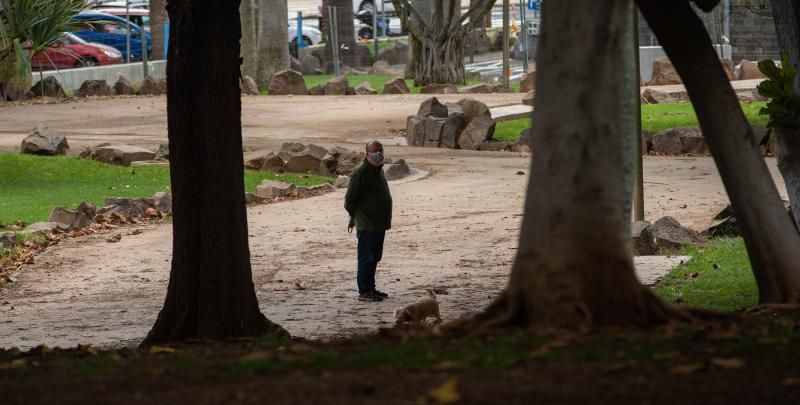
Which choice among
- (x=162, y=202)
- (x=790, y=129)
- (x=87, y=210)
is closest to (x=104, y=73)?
(x=162, y=202)

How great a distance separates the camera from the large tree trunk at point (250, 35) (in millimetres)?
39688

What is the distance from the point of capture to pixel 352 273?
13516mm

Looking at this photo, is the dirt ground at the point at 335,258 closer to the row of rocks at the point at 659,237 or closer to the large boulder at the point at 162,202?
the large boulder at the point at 162,202

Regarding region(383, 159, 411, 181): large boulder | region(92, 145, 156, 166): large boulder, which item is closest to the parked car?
region(92, 145, 156, 166): large boulder

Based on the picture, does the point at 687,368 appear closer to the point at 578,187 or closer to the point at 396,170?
the point at 578,187

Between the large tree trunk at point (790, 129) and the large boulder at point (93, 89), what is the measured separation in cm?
2790

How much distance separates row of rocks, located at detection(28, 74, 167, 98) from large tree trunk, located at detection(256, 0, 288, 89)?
362 cm

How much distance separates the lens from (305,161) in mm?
21984

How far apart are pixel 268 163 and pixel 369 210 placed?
1050 cm

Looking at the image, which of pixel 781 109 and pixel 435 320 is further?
pixel 435 320

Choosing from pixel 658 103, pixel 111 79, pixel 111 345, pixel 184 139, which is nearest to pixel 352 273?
pixel 111 345

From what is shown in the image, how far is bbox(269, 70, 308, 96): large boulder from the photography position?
37000 millimetres

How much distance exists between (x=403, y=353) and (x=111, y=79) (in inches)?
1376

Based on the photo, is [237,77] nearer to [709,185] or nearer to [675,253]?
[675,253]
